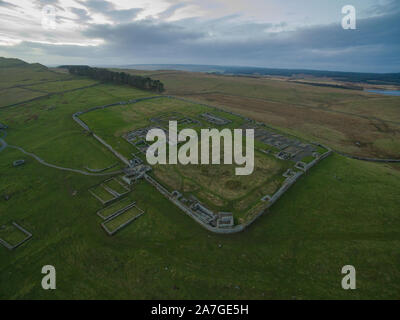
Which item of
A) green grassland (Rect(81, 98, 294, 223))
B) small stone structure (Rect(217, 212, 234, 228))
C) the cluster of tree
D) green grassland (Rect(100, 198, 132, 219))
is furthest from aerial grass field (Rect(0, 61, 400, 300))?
the cluster of tree

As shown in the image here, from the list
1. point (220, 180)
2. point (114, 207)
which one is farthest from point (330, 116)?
point (114, 207)

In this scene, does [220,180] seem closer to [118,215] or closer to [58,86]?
[118,215]

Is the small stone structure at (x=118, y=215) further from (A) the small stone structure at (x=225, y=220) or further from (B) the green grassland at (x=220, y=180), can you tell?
(A) the small stone structure at (x=225, y=220)

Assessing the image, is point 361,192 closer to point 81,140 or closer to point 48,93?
point 81,140

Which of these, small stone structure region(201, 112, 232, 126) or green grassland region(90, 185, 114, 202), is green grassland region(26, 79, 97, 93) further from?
green grassland region(90, 185, 114, 202)

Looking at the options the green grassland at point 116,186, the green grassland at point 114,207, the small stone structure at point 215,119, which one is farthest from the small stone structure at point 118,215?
the small stone structure at point 215,119
